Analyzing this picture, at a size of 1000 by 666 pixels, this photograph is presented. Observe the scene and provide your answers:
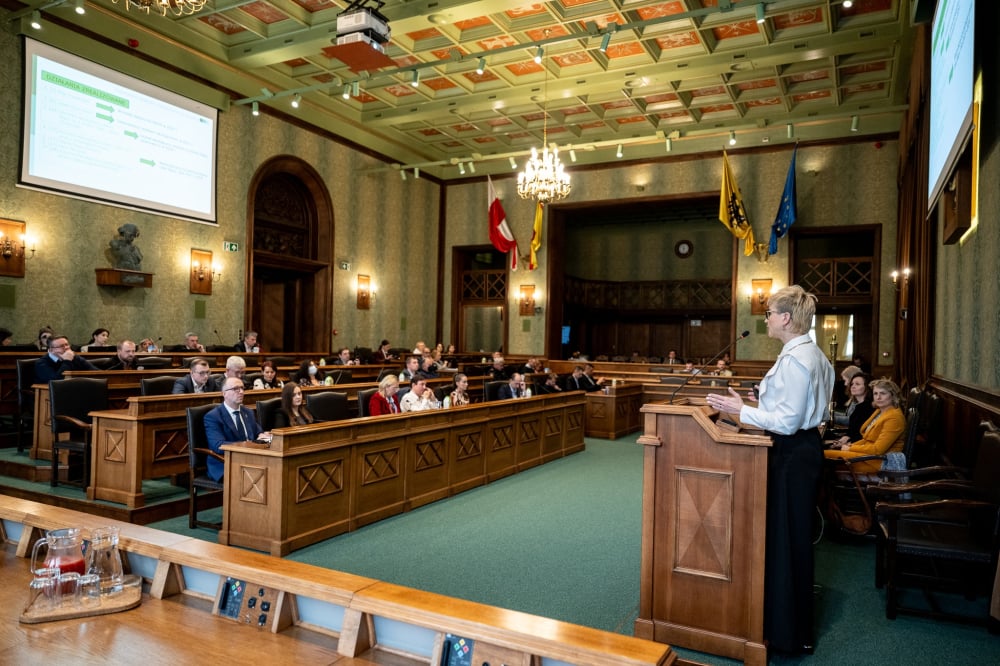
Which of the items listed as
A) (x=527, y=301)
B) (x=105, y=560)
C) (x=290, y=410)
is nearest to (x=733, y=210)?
(x=527, y=301)

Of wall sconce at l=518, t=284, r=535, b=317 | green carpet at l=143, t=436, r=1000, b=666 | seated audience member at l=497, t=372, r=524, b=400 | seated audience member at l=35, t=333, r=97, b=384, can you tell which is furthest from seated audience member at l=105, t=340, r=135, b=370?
wall sconce at l=518, t=284, r=535, b=317

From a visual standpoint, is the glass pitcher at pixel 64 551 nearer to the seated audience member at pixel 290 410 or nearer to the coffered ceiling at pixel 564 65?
the seated audience member at pixel 290 410

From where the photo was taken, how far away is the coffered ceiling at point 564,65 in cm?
942

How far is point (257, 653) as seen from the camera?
1522 millimetres

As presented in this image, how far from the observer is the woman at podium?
9.26 ft

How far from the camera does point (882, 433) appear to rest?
15.4 feet

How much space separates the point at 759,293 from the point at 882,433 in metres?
9.69

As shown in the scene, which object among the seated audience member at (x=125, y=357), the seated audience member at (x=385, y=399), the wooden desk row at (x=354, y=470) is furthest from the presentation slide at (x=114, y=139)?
the wooden desk row at (x=354, y=470)

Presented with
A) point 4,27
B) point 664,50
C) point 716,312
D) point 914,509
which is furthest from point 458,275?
point 914,509

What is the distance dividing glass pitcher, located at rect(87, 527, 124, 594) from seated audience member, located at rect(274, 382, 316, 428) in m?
3.71

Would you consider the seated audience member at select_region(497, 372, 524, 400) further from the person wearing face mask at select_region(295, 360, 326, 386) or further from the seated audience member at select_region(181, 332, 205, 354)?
the seated audience member at select_region(181, 332, 205, 354)

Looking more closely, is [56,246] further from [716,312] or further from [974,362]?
[716,312]

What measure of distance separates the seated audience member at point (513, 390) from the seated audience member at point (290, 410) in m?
3.09

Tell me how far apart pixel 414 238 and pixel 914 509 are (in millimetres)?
14141
